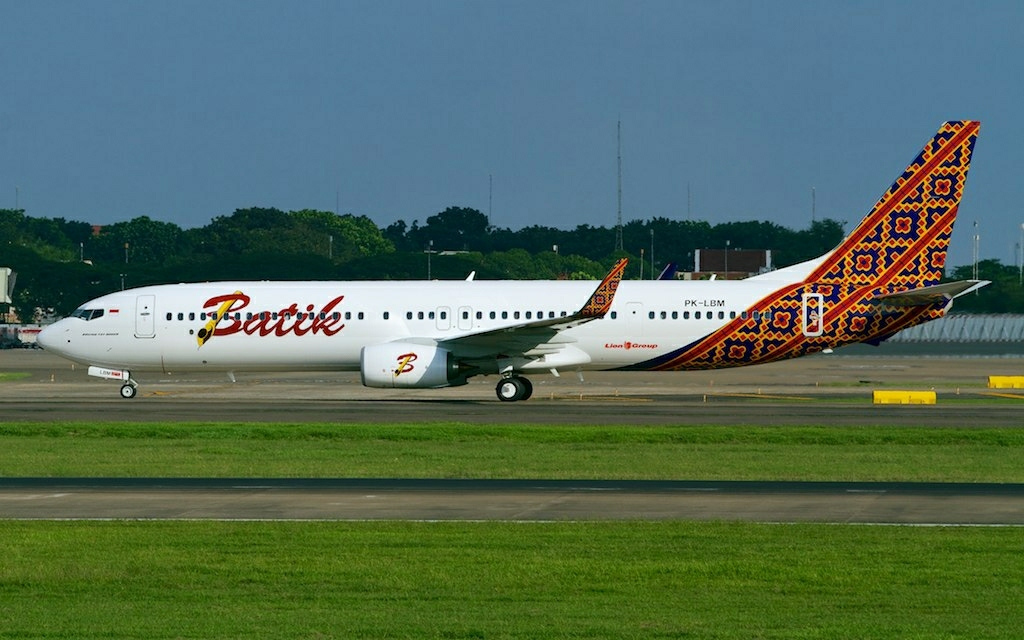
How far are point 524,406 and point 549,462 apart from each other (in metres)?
14.7

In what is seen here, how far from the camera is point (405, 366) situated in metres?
41.7

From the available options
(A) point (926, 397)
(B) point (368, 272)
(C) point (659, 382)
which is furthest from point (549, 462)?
(B) point (368, 272)

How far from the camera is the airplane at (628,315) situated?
43.3m

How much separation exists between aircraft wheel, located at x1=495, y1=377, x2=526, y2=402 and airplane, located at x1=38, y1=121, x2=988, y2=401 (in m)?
0.04

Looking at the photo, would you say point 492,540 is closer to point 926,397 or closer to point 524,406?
point 524,406

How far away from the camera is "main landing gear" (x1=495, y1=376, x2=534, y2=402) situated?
4366cm

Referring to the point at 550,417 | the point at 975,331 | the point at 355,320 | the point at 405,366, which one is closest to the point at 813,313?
the point at 550,417

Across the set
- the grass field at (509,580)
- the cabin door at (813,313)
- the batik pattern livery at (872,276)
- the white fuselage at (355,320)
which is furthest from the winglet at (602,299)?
the grass field at (509,580)

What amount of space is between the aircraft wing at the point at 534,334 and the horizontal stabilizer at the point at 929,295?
811 centimetres

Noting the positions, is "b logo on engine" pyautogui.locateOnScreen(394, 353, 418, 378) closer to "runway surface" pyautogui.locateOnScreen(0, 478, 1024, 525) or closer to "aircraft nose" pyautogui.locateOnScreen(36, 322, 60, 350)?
"aircraft nose" pyautogui.locateOnScreen(36, 322, 60, 350)

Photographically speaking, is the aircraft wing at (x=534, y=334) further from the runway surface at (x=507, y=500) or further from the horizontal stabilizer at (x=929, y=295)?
the runway surface at (x=507, y=500)

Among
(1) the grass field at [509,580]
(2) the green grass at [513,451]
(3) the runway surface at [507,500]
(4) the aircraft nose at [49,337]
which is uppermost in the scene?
(4) the aircraft nose at [49,337]

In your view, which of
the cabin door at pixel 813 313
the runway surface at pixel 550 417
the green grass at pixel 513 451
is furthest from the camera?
the cabin door at pixel 813 313

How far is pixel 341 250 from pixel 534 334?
11822 centimetres
